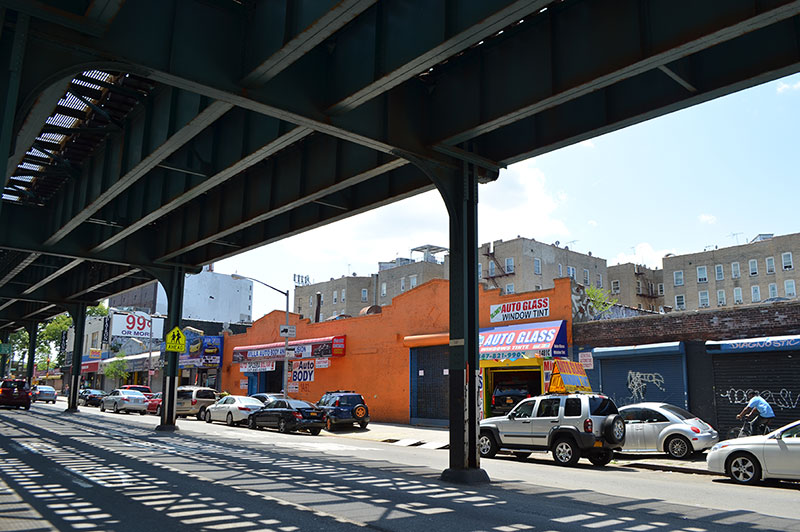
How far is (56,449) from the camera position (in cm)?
1639

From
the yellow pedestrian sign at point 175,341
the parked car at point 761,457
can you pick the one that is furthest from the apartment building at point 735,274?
the yellow pedestrian sign at point 175,341

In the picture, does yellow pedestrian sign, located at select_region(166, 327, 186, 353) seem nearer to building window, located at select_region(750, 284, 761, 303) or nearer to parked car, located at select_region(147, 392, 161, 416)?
parked car, located at select_region(147, 392, 161, 416)

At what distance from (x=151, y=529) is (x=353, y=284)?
7510 cm

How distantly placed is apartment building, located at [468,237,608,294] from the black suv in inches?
1420

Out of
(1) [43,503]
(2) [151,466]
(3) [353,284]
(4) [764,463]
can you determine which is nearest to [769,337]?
(4) [764,463]

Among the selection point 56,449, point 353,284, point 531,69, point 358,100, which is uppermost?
point 353,284

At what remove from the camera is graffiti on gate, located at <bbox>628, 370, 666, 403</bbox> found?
22.9 m

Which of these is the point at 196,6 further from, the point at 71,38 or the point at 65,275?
the point at 65,275

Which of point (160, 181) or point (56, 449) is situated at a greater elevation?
point (160, 181)

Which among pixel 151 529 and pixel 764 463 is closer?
pixel 151 529

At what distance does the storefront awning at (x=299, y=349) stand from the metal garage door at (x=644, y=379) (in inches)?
658

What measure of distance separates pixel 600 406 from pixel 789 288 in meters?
60.0

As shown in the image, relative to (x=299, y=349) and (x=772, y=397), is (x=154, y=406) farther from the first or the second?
(x=772, y=397)

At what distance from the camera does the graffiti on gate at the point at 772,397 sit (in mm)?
19609
